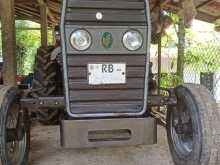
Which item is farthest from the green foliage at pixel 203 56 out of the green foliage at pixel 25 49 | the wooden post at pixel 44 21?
the green foliage at pixel 25 49

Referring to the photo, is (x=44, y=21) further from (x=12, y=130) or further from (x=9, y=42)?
(x=12, y=130)

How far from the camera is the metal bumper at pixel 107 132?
2.58m

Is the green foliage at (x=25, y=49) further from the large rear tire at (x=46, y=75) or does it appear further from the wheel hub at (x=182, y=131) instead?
the wheel hub at (x=182, y=131)

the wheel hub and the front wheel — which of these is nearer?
the front wheel

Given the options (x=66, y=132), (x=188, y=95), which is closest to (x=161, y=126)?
(x=188, y=95)

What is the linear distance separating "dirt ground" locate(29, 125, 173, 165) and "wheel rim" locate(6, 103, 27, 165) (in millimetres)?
262

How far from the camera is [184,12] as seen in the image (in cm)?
548

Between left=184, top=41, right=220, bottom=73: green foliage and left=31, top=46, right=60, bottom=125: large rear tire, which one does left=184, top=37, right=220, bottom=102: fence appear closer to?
left=184, top=41, right=220, bottom=73: green foliage

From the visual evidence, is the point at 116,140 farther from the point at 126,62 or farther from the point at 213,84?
the point at 213,84

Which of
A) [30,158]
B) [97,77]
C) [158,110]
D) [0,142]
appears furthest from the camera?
[158,110]

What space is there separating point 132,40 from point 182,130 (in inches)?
34.6

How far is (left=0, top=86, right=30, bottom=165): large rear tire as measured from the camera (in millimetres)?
2546

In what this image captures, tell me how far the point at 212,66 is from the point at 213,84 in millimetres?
774

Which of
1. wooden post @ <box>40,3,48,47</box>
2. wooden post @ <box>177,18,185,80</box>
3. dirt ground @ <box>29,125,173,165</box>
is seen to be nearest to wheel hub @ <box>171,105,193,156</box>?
dirt ground @ <box>29,125,173,165</box>
